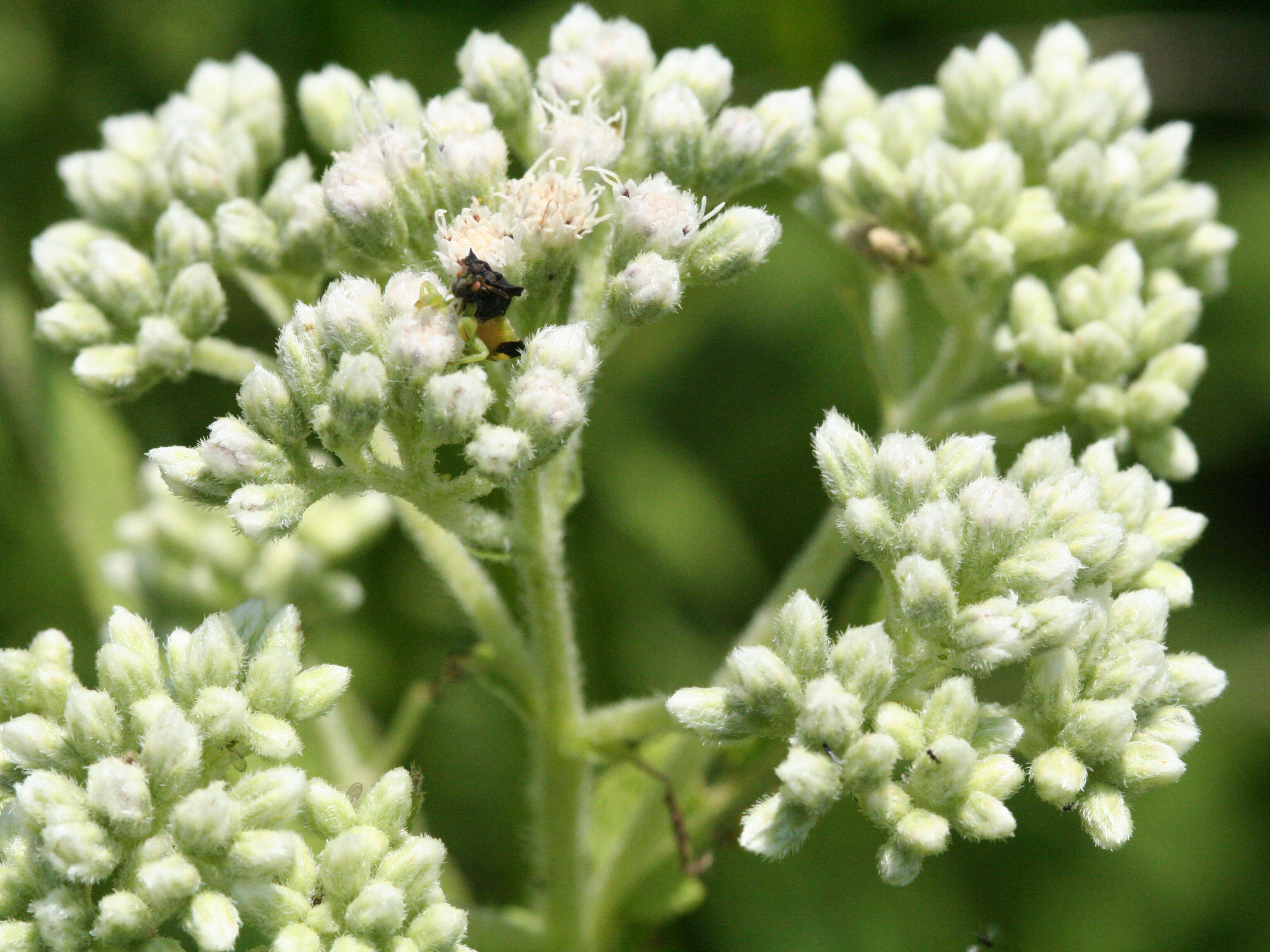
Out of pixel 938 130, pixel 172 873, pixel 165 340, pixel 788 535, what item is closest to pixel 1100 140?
pixel 938 130

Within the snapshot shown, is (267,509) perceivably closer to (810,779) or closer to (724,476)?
(810,779)

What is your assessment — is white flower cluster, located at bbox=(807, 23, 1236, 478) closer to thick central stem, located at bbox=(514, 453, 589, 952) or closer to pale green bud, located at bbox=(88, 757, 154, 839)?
thick central stem, located at bbox=(514, 453, 589, 952)

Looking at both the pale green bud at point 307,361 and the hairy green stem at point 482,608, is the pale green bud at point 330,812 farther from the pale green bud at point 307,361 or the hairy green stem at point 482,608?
the pale green bud at point 307,361

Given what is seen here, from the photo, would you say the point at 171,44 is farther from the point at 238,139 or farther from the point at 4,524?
the point at 4,524

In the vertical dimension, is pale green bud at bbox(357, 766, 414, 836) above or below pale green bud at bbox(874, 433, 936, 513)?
below

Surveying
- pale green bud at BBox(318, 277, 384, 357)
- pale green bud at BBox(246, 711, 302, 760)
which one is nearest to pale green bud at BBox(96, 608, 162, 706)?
pale green bud at BBox(246, 711, 302, 760)

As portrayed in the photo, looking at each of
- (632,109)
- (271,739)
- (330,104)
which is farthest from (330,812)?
(330,104)

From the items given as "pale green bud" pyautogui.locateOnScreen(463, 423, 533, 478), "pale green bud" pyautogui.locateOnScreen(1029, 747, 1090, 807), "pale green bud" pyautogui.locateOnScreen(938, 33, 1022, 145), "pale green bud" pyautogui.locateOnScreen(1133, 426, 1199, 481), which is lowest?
"pale green bud" pyautogui.locateOnScreen(1029, 747, 1090, 807)
